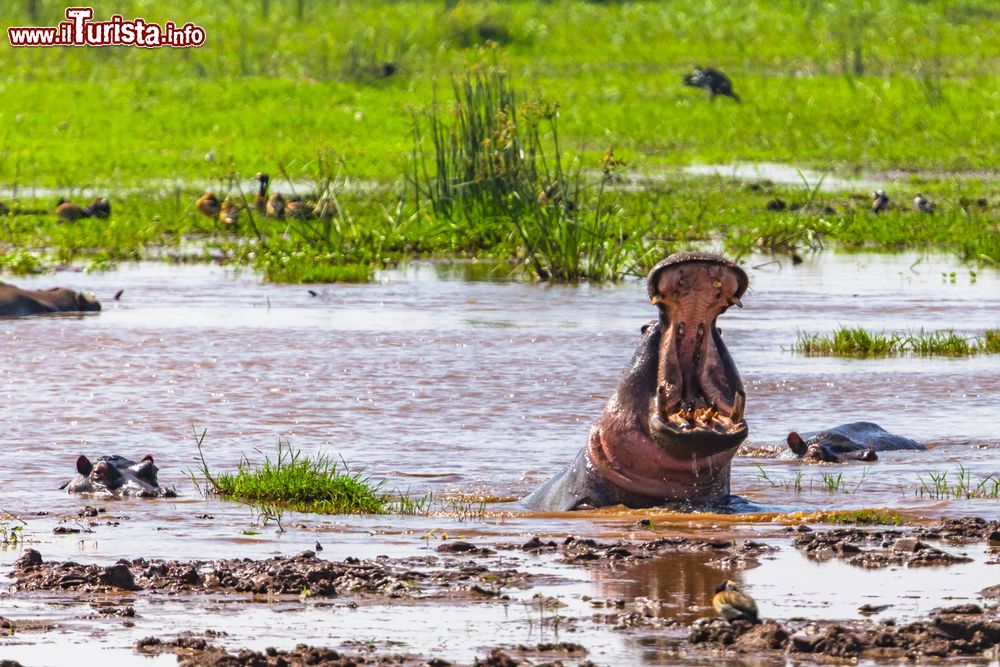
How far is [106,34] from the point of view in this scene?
31.3 metres

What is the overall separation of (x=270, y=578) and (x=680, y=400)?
185cm

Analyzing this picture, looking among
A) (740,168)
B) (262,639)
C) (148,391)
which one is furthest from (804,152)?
(262,639)

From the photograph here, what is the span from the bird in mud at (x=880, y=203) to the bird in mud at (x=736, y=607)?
556 inches

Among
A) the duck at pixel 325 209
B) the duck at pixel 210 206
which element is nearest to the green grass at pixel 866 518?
the duck at pixel 325 209

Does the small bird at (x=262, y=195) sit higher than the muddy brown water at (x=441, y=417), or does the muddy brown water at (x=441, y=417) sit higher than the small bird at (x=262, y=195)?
the small bird at (x=262, y=195)

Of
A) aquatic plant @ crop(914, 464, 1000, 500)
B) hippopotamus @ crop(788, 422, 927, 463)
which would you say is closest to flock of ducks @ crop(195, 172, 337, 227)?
hippopotamus @ crop(788, 422, 927, 463)

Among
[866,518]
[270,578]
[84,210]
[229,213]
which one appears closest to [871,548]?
[866,518]

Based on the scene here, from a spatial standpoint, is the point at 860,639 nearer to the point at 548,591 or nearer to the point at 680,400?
the point at 548,591

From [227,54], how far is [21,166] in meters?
8.78

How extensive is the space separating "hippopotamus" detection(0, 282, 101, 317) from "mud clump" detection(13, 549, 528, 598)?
777 cm

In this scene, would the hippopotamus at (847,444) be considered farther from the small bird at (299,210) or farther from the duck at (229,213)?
the duck at (229,213)

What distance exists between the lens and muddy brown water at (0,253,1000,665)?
5160 millimetres

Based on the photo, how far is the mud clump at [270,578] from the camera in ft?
17.7

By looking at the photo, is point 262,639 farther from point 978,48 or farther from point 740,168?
point 978,48
